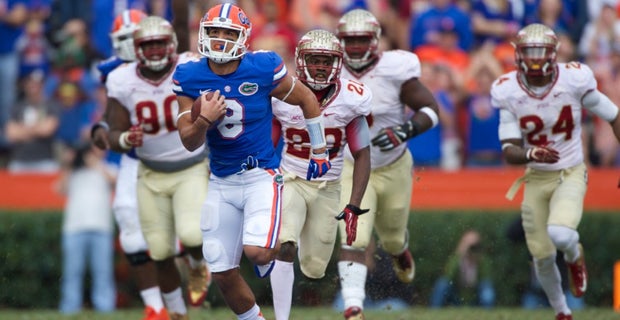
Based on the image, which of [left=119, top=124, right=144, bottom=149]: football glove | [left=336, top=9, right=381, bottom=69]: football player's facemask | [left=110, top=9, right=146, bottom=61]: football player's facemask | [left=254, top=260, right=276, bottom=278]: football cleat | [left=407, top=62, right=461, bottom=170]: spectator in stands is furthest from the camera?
[left=407, top=62, right=461, bottom=170]: spectator in stands

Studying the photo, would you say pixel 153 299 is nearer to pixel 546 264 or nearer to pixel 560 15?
pixel 546 264

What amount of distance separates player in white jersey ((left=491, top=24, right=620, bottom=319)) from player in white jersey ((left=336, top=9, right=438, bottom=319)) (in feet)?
2.11

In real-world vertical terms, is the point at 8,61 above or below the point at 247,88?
below

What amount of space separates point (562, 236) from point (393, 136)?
1410 mm

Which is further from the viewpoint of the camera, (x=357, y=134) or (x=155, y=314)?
(x=155, y=314)

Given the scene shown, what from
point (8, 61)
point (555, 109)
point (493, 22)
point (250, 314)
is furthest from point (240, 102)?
point (8, 61)

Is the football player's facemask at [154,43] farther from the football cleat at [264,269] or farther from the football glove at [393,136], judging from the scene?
the football cleat at [264,269]

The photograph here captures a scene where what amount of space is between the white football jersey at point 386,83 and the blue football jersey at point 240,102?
165 centimetres

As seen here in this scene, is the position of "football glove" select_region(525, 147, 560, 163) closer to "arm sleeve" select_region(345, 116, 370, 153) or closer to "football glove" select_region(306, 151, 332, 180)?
"arm sleeve" select_region(345, 116, 370, 153)

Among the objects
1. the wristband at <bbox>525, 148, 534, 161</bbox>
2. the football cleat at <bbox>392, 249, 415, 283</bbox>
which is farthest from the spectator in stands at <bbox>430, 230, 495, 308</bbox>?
the wristband at <bbox>525, 148, 534, 161</bbox>

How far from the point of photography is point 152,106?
10.8 meters

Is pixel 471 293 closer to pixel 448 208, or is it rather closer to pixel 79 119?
pixel 448 208

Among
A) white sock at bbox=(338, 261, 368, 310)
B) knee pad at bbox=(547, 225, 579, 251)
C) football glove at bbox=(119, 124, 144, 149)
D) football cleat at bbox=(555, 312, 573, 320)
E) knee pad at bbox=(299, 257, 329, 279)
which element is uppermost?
football glove at bbox=(119, 124, 144, 149)

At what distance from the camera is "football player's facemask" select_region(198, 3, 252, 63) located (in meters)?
8.77
